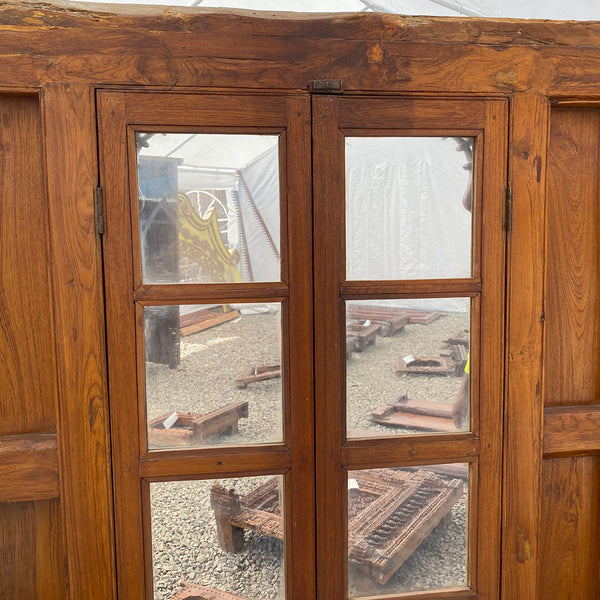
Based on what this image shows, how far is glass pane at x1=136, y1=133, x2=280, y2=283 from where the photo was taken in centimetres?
137

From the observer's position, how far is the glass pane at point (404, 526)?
59.1 inches

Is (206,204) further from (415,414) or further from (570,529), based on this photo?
(570,529)

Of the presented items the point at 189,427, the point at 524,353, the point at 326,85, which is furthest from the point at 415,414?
the point at 326,85

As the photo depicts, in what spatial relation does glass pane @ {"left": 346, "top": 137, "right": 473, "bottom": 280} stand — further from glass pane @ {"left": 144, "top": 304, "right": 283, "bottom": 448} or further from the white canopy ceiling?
the white canopy ceiling

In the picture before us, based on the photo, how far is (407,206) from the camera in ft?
4.77

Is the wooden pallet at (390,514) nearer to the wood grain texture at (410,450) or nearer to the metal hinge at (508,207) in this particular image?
the wood grain texture at (410,450)

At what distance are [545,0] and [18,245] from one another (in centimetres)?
243

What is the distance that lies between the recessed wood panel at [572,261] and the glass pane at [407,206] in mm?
291

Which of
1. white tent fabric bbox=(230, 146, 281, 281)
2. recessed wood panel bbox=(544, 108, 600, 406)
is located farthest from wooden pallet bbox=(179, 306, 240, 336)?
recessed wood panel bbox=(544, 108, 600, 406)

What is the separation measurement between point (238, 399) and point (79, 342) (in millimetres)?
418

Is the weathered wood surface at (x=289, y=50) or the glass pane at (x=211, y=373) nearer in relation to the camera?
the weathered wood surface at (x=289, y=50)

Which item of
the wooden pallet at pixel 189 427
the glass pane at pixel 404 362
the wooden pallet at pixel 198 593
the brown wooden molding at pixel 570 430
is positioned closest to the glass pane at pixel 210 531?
the wooden pallet at pixel 198 593

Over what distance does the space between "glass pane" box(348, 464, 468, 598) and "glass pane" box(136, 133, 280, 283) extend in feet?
2.24

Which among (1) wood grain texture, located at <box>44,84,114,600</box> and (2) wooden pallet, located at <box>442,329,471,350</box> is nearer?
(1) wood grain texture, located at <box>44,84,114,600</box>
